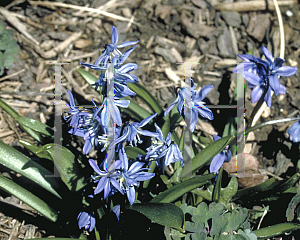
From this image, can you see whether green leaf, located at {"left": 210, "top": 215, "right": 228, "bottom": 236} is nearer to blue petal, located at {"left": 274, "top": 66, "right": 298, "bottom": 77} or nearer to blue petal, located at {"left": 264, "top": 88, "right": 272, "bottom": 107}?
blue petal, located at {"left": 264, "top": 88, "right": 272, "bottom": 107}

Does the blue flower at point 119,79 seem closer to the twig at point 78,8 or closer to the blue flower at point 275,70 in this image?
the blue flower at point 275,70

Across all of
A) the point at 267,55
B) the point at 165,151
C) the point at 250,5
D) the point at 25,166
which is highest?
the point at 250,5

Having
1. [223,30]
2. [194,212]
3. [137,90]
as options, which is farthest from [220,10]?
[194,212]

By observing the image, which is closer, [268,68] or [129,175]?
[129,175]

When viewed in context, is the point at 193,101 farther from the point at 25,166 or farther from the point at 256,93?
the point at 25,166

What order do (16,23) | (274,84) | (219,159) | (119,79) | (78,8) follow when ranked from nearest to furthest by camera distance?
1. (119,79)
2. (274,84)
3. (219,159)
4. (16,23)
5. (78,8)

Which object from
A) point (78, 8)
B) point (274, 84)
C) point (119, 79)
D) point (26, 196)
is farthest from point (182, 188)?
point (78, 8)
